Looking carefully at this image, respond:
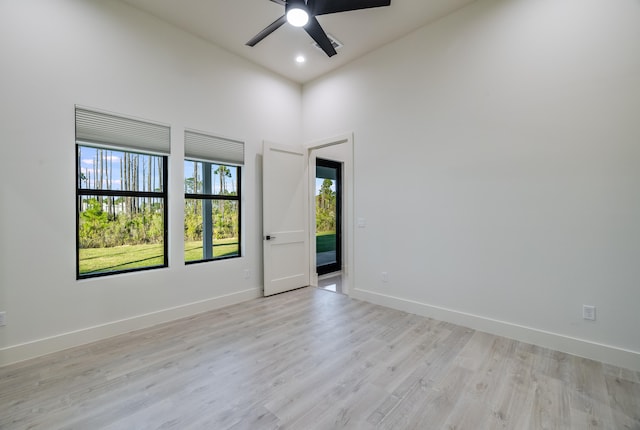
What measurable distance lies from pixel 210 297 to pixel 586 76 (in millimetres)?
4524

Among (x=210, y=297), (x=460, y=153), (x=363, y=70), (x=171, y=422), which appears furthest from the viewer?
(x=363, y=70)

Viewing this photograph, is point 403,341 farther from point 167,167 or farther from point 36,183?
point 36,183

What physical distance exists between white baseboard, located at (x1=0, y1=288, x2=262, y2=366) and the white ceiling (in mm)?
3346

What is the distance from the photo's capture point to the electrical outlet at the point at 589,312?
243cm

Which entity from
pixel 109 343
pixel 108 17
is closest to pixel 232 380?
pixel 109 343

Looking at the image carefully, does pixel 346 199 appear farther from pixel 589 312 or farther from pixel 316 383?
pixel 589 312

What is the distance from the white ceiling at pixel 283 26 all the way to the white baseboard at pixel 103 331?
11.0 feet

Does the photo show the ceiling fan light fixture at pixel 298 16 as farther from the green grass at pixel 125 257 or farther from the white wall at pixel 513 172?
the green grass at pixel 125 257

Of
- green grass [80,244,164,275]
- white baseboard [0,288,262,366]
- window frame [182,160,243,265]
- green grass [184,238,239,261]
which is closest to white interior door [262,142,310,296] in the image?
window frame [182,160,243,265]

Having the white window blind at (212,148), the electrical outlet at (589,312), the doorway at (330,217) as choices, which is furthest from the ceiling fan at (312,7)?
the doorway at (330,217)

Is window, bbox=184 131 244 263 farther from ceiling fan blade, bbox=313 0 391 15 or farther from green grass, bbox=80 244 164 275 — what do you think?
ceiling fan blade, bbox=313 0 391 15

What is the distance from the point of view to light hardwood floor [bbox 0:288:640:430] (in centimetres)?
173

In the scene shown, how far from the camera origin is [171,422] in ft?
5.60

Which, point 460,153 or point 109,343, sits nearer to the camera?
point 109,343
